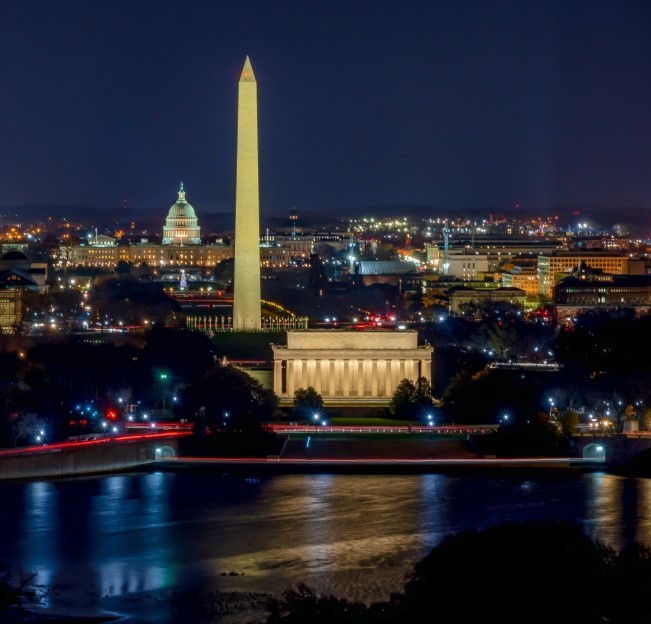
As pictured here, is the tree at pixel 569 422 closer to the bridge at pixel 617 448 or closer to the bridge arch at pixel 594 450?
the bridge at pixel 617 448

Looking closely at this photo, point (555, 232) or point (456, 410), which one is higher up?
point (555, 232)

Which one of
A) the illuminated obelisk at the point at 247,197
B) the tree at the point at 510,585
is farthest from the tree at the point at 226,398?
the tree at the point at 510,585

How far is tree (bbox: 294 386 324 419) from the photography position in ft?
156

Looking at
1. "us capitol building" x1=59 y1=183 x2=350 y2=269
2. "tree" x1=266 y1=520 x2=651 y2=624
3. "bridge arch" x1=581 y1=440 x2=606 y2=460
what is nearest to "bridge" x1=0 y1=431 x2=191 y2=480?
"bridge arch" x1=581 y1=440 x2=606 y2=460

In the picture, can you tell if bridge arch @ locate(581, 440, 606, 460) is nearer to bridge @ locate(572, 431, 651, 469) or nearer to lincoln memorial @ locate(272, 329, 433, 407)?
bridge @ locate(572, 431, 651, 469)

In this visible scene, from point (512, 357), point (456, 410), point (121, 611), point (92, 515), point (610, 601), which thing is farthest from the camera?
point (512, 357)

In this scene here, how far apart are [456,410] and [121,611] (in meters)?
21.4

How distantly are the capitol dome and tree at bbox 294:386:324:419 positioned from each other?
92.7 m

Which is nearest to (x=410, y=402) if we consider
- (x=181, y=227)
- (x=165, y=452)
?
(x=165, y=452)

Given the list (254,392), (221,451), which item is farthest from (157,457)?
(254,392)

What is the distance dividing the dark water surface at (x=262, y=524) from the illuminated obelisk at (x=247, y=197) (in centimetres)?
1605

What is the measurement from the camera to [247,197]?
54.6 metres

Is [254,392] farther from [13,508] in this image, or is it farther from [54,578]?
[54,578]

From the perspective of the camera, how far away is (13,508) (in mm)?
33562
